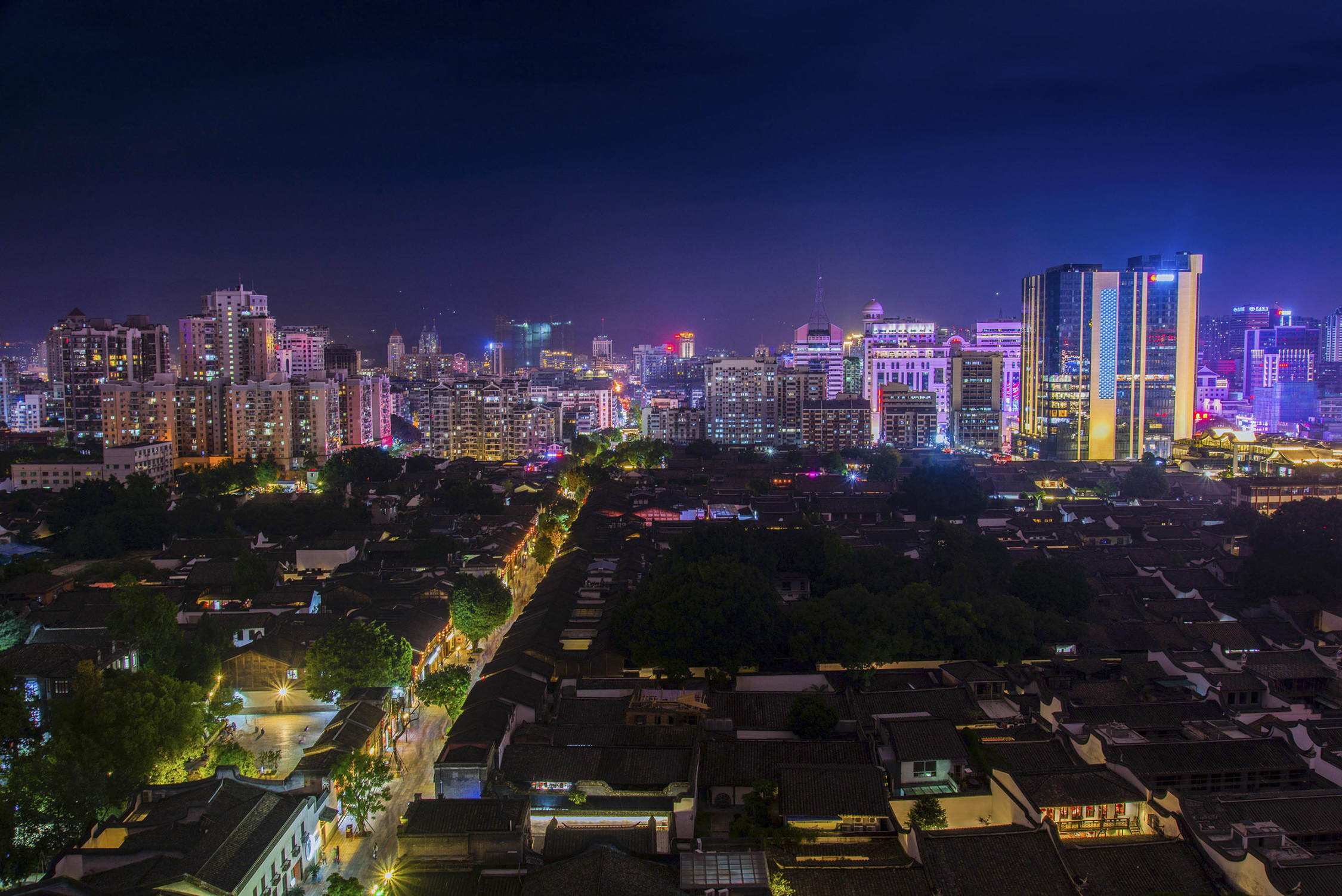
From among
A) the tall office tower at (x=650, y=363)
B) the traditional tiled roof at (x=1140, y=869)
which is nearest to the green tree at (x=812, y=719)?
the traditional tiled roof at (x=1140, y=869)

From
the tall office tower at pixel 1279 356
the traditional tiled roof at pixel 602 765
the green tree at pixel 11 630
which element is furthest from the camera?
the tall office tower at pixel 1279 356

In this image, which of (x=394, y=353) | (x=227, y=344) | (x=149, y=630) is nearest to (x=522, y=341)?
(x=394, y=353)

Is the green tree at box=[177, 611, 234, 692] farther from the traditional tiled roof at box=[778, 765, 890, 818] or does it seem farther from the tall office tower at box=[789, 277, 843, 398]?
the tall office tower at box=[789, 277, 843, 398]

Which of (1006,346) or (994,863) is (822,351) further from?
(994,863)

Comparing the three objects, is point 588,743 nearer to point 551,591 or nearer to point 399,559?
point 551,591

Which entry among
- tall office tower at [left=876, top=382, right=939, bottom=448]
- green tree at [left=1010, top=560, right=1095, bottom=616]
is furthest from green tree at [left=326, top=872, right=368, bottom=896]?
tall office tower at [left=876, top=382, right=939, bottom=448]

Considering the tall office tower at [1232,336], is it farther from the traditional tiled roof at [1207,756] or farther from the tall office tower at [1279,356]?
the traditional tiled roof at [1207,756]
